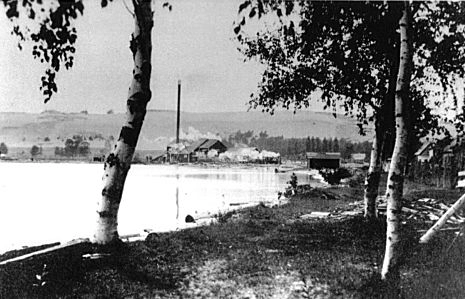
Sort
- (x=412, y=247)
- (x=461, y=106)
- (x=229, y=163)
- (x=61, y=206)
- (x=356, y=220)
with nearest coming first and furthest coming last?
(x=412, y=247) < (x=461, y=106) < (x=356, y=220) < (x=61, y=206) < (x=229, y=163)

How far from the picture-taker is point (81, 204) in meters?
13.2

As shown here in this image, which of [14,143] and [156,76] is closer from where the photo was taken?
[156,76]

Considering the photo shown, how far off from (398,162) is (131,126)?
3430 mm

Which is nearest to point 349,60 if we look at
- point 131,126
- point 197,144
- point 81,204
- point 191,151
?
point 131,126

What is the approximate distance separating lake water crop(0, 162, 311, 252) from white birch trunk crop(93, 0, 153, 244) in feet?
2.45

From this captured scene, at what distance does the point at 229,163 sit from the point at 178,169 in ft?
51.6

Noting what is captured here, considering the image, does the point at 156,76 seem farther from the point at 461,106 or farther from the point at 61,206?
the point at 61,206

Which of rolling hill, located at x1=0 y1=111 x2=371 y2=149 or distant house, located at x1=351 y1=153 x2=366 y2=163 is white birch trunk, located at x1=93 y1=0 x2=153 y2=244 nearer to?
rolling hill, located at x1=0 y1=111 x2=371 y2=149

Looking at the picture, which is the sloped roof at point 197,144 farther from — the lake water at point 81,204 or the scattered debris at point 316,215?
the scattered debris at point 316,215

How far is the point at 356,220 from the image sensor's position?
9.03 metres

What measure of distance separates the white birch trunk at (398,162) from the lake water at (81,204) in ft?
13.4

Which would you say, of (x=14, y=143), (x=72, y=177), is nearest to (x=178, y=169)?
(x=72, y=177)

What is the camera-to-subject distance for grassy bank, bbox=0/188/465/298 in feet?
15.9

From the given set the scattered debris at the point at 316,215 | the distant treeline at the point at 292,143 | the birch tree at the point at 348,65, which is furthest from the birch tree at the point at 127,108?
the distant treeline at the point at 292,143
